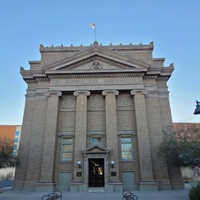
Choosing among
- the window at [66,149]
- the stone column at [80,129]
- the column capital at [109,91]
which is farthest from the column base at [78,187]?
the column capital at [109,91]

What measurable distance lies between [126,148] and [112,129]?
9.10 feet

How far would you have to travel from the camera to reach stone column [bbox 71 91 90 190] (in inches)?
858

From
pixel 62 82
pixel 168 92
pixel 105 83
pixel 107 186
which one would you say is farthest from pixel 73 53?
pixel 107 186

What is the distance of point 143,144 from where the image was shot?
22.5 m

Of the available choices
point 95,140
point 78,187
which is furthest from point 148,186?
point 95,140

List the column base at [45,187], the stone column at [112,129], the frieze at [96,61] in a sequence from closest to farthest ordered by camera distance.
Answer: the column base at [45,187]
the stone column at [112,129]
the frieze at [96,61]

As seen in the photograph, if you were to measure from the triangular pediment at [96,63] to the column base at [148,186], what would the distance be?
12987mm

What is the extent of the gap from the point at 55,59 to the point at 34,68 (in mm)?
3125

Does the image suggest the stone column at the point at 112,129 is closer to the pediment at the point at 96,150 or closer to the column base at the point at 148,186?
the pediment at the point at 96,150

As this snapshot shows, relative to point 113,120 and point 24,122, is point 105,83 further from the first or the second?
point 24,122

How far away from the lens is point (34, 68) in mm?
27859

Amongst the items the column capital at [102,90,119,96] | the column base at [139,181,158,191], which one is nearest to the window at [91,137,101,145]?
the column capital at [102,90,119,96]

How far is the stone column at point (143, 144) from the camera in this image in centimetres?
2097

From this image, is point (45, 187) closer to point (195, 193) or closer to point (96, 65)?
point (96, 65)
